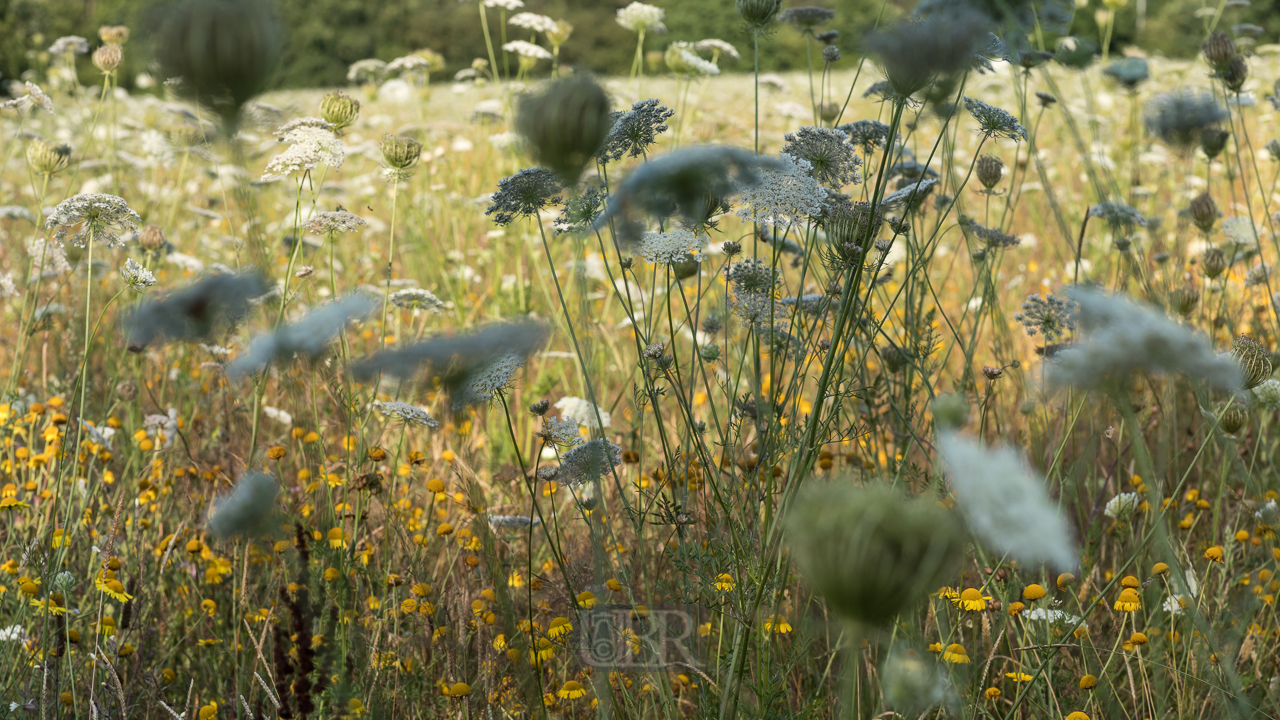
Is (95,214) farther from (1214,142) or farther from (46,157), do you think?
(1214,142)

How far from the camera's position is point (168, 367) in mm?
2721

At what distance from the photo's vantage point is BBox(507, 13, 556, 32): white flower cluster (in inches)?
134

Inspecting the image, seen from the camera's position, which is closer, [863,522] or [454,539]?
[863,522]

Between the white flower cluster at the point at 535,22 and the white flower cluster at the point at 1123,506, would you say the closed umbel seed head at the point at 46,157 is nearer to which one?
the white flower cluster at the point at 535,22

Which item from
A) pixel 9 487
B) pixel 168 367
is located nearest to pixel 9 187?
pixel 168 367

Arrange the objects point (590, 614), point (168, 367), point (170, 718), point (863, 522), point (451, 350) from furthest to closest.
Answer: point (168, 367)
point (170, 718)
point (590, 614)
point (451, 350)
point (863, 522)

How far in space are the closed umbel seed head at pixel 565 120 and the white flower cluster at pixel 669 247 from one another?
451 mm

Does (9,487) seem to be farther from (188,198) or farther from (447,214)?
(188,198)

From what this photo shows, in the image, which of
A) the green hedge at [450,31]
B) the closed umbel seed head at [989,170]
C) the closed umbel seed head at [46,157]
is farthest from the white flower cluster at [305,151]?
the green hedge at [450,31]

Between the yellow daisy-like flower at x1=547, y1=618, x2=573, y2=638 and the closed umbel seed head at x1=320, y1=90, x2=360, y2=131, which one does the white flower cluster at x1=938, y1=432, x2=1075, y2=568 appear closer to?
the yellow daisy-like flower at x1=547, y1=618, x2=573, y2=638

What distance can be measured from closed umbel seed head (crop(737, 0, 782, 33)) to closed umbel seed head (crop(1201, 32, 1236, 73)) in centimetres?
111

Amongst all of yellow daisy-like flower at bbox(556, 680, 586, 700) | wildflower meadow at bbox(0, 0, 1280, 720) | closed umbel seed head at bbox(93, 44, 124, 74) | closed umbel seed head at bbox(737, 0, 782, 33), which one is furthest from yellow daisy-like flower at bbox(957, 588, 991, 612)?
closed umbel seed head at bbox(93, 44, 124, 74)

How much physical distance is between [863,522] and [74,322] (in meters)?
3.13

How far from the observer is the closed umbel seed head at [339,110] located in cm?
158
